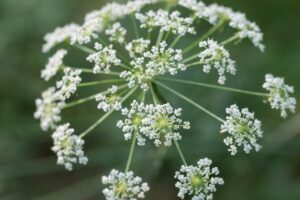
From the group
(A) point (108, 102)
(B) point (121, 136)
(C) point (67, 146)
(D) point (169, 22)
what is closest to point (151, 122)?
(A) point (108, 102)

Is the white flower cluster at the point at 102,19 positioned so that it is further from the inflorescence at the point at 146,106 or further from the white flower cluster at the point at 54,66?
the white flower cluster at the point at 54,66

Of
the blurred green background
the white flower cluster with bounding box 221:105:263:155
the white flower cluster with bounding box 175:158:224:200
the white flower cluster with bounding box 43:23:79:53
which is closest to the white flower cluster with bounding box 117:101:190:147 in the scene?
the white flower cluster with bounding box 175:158:224:200

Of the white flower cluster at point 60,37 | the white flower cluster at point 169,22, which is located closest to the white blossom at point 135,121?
the white flower cluster at point 169,22

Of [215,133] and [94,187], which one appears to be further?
[94,187]

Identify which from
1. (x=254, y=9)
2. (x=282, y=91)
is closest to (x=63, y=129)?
(x=282, y=91)

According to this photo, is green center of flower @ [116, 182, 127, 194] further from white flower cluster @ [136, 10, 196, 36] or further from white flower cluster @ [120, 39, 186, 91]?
white flower cluster @ [136, 10, 196, 36]

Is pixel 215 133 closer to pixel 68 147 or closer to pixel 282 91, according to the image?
pixel 282 91

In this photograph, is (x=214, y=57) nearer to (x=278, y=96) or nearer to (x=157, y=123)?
(x=278, y=96)
